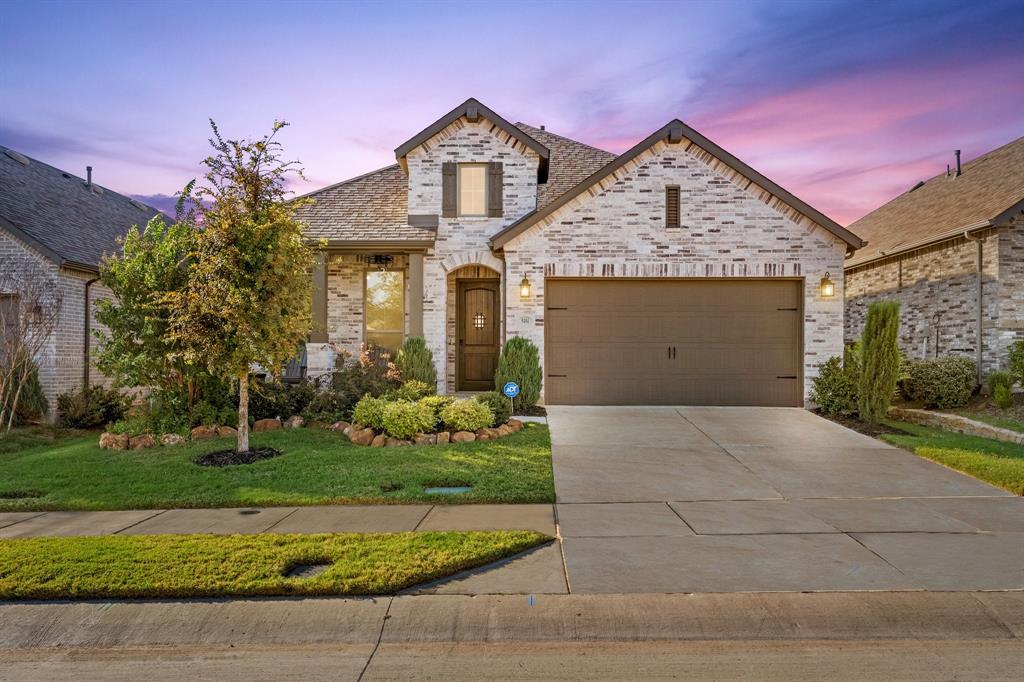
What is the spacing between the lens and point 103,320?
353 inches

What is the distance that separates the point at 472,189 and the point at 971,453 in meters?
10.3

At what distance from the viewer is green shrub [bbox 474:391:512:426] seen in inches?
376

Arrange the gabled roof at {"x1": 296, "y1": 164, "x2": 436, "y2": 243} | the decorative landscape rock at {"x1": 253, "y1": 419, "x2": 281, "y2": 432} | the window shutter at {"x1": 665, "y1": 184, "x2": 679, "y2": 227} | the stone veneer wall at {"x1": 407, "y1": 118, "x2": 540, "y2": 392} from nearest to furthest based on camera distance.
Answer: the decorative landscape rock at {"x1": 253, "y1": 419, "x2": 281, "y2": 432}
the window shutter at {"x1": 665, "y1": 184, "x2": 679, "y2": 227}
the gabled roof at {"x1": 296, "y1": 164, "x2": 436, "y2": 243}
the stone veneer wall at {"x1": 407, "y1": 118, "x2": 540, "y2": 392}

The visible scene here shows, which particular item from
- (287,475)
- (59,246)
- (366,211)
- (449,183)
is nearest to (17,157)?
(59,246)

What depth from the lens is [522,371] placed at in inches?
444

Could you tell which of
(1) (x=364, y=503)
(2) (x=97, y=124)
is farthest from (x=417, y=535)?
(2) (x=97, y=124)

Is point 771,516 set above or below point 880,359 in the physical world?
below

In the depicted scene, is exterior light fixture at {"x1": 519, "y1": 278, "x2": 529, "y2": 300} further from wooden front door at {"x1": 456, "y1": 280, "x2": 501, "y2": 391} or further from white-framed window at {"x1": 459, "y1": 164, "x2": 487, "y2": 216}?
white-framed window at {"x1": 459, "y1": 164, "x2": 487, "y2": 216}

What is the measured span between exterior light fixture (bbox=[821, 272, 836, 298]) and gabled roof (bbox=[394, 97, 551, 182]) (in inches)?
254

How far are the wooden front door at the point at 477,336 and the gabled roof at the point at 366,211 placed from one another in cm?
188

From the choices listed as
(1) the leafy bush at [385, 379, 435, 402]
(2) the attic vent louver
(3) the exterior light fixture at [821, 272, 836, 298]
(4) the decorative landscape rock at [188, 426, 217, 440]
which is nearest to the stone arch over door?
(1) the leafy bush at [385, 379, 435, 402]

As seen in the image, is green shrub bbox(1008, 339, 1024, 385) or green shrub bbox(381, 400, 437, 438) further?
green shrub bbox(1008, 339, 1024, 385)

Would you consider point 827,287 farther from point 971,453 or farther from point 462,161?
point 462,161

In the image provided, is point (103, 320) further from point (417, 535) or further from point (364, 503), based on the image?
point (417, 535)
